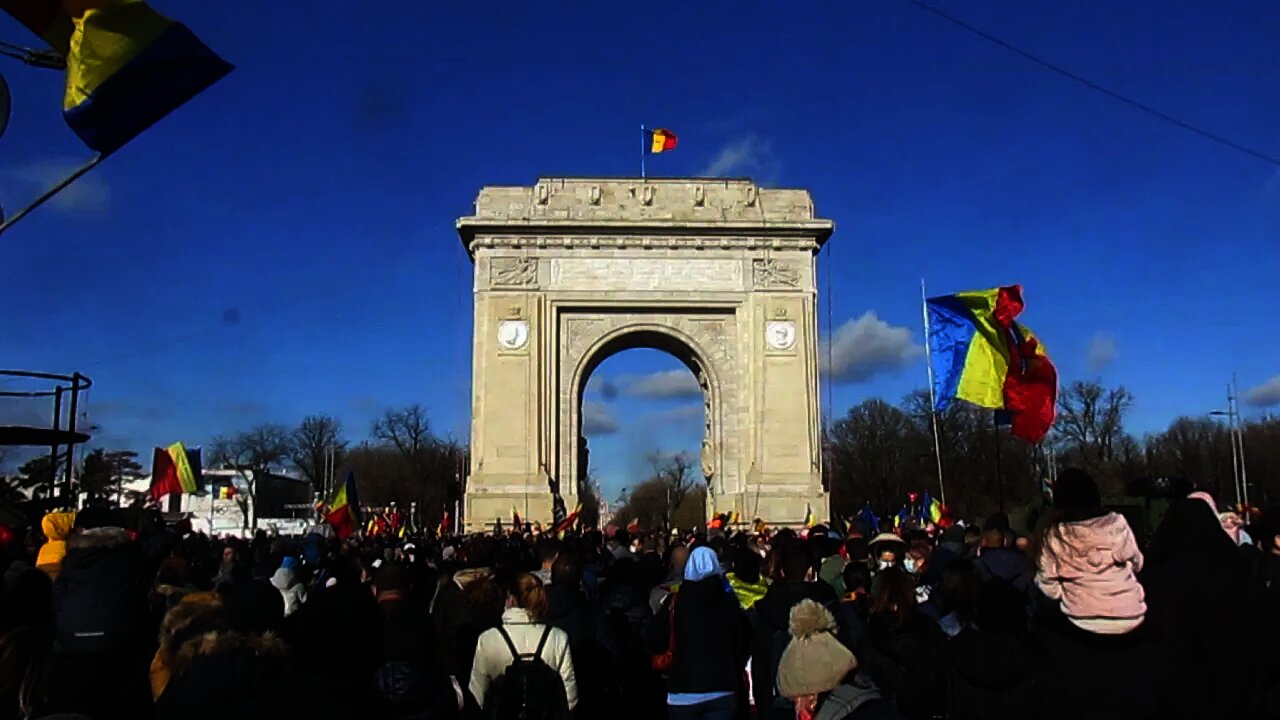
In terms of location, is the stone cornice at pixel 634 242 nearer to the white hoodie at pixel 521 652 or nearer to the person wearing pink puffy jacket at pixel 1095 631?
the white hoodie at pixel 521 652

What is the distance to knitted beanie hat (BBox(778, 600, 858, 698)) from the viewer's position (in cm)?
516

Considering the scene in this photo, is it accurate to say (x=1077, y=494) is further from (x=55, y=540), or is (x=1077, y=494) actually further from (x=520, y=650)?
(x=55, y=540)

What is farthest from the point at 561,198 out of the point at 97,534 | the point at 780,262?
the point at 97,534

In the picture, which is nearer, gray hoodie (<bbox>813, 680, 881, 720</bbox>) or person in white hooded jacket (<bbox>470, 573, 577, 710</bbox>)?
gray hoodie (<bbox>813, 680, 881, 720</bbox>)

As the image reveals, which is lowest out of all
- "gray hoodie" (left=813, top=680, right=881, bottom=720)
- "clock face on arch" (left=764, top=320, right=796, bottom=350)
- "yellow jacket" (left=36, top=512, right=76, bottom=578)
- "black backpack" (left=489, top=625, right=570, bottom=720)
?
"black backpack" (left=489, top=625, right=570, bottom=720)

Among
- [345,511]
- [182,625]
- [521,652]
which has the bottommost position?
[521,652]

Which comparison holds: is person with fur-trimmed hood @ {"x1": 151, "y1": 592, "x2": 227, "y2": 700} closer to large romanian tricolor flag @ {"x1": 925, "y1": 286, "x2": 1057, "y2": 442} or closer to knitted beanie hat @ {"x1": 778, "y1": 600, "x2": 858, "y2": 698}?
knitted beanie hat @ {"x1": 778, "y1": 600, "x2": 858, "y2": 698}

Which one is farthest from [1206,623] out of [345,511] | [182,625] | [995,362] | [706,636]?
[345,511]

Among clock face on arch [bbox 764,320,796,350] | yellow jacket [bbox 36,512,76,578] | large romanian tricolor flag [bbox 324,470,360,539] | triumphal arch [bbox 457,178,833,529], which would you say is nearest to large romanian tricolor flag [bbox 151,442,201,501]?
large romanian tricolor flag [bbox 324,470,360,539]

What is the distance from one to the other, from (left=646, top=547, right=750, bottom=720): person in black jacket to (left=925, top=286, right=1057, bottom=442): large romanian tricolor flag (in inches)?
403

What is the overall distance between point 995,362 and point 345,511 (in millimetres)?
12800

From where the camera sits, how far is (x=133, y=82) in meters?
8.72

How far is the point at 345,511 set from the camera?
70.8 ft

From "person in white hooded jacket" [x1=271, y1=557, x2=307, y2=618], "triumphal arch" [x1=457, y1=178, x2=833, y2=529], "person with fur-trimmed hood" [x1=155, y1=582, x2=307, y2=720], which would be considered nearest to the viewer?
"person with fur-trimmed hood" [x1=155, y1=582, x2=307, y2=720]
